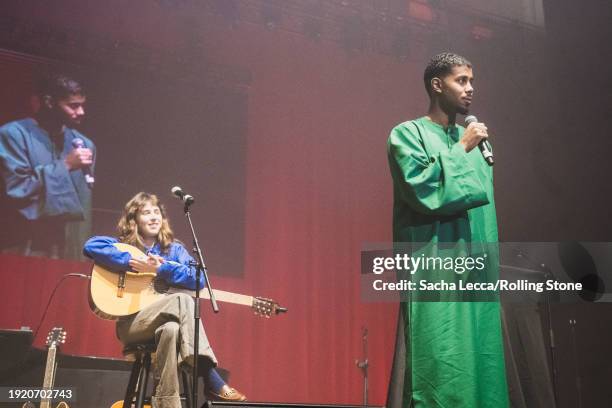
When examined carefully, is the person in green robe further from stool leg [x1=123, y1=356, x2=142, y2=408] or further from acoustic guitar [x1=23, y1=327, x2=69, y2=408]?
acoustic guitar [x1=23, y1=327, x2=69, y2=408]

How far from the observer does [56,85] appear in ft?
16.5

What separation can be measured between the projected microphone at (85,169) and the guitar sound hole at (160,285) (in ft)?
4.40

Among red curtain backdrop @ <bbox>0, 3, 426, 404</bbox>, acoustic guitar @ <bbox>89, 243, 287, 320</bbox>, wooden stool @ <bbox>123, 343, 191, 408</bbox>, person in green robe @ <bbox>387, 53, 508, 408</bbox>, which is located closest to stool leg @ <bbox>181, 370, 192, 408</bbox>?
wooden stool @ <bbox>123, 343, 191, 408</bbox>

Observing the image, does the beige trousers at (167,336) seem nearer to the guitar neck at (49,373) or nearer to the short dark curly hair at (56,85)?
the guitar neck at (49,373)

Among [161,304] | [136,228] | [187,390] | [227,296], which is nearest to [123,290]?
[161,304]

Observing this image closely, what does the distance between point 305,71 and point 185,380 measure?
3.12m

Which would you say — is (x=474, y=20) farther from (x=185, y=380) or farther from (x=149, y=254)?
(x=185, y=380)

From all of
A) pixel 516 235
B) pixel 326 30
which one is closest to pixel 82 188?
pixel 326 30

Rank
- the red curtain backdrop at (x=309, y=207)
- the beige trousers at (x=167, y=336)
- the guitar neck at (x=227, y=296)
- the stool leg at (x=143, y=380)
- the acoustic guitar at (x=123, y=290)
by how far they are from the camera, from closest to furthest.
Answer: the beige trousers at (x=167, y=336) → the stool leg at (x=143, y=380) → the acoustic guitar at (x=123, y=290) → the guitar neck at (x=227, y=296) → the red curtain backdrop at (x=309, y=207)

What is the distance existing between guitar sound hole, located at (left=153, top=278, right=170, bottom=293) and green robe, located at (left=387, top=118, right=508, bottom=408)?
1.86m

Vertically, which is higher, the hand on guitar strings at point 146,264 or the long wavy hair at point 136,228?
the long wavy hair at point 136,228

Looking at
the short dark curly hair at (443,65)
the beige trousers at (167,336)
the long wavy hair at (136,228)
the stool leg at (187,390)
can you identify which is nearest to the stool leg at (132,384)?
the beige trousers at (167,336)

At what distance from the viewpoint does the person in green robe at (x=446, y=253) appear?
84.4 inches

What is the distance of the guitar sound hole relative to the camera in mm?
3928
